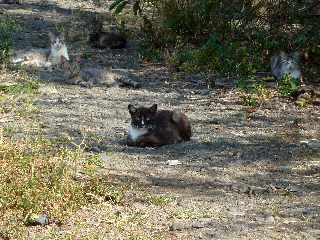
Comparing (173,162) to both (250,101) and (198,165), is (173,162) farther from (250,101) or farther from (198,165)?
(250,101)

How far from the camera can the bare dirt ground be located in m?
5.61

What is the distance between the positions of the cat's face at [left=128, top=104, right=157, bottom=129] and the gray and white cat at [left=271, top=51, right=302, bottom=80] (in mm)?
3770

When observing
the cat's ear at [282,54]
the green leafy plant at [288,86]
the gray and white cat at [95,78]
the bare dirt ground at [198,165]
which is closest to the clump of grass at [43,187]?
the bare dirt ground at [198,165]

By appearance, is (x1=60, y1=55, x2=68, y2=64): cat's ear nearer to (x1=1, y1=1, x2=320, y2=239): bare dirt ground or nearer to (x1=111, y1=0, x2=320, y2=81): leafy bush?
(x1=1, y1=1, x2=320, y2=239): bare dirt ground

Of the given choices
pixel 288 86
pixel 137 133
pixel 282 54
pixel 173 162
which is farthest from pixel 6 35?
pixel 173 162

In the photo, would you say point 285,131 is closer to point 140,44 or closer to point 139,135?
point 139,135

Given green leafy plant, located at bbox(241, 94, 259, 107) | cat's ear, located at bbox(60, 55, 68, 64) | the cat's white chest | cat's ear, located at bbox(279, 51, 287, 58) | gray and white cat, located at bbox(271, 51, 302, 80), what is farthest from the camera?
cat's ear, located at bbox(60, 55, 68, 64)

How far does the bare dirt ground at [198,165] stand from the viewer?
561 cm

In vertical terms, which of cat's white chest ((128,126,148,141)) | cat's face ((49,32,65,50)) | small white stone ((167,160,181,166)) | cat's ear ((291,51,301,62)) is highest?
cat's ear ((291,51,301,62))

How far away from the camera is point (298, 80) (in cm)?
1121

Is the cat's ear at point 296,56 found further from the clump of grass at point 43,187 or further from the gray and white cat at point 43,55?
the clump of grass at point 43,187

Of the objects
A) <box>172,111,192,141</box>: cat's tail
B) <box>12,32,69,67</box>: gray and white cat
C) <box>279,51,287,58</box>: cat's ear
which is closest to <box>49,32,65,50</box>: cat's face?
<box>12,32,69,67</box>: gray and white cat

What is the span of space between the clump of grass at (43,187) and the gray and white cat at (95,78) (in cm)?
501

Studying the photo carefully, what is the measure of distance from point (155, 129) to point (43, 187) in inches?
99.2
